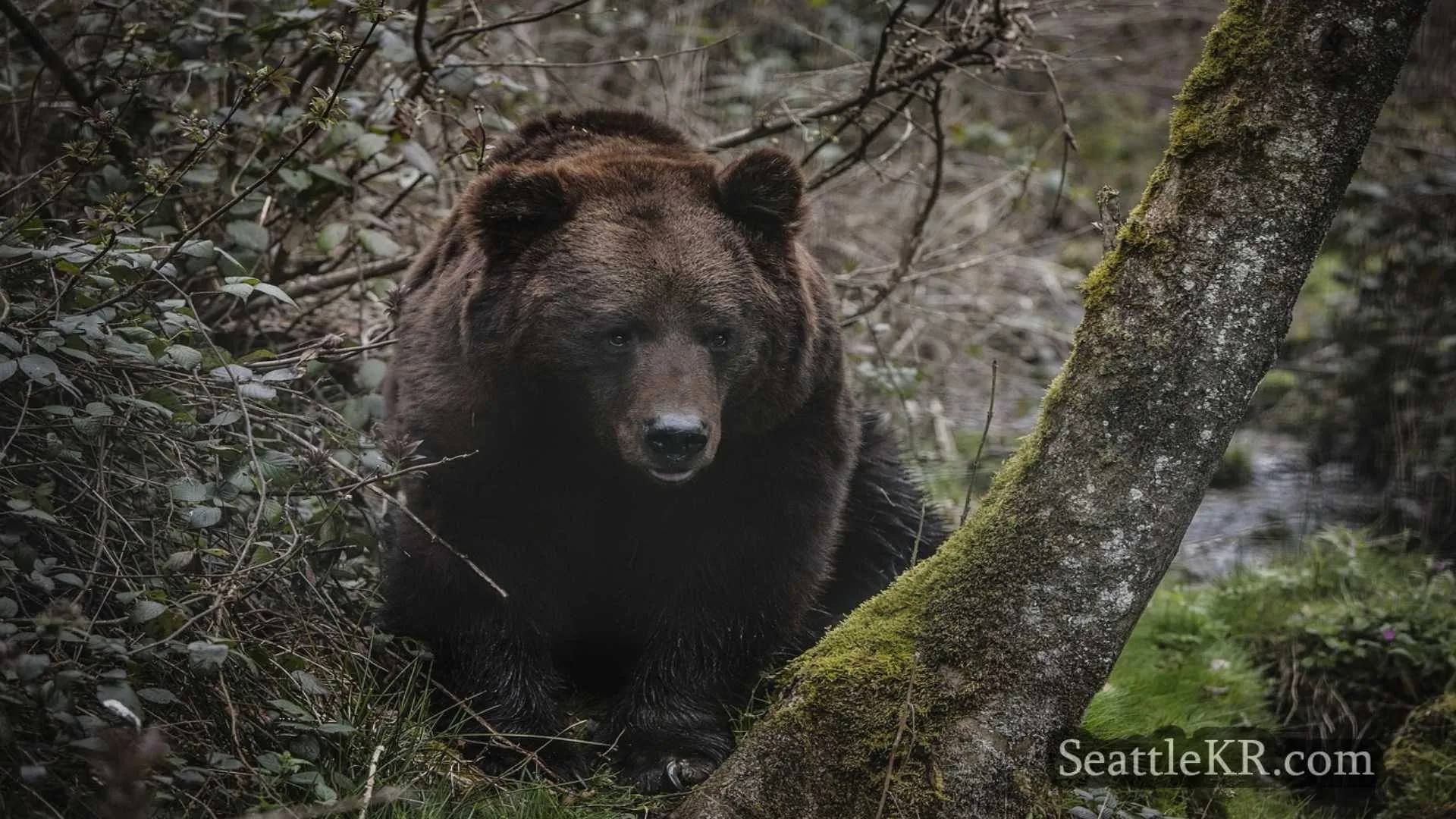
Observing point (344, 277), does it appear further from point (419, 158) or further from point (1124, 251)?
point (1124, 251)

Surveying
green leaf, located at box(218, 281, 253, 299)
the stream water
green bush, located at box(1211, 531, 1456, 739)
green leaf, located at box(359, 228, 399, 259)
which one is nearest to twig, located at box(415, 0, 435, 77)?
green leaf, located at box(359, 228, 399, 259)

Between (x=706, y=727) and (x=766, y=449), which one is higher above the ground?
(x=766, y=449)

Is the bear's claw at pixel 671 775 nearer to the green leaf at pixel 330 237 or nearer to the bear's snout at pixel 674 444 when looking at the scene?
the bear's snout at pixel 674 444

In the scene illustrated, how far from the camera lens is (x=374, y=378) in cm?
506

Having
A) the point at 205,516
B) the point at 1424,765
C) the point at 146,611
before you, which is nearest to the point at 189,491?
the point at 205,516

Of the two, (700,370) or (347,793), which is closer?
(347,793)

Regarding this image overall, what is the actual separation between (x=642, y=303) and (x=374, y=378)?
1592mm

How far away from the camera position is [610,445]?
4078 mm

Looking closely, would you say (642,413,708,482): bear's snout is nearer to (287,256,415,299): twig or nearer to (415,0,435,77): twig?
(415,0,435,77): twig

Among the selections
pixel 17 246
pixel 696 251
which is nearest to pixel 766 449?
pixel 696 251

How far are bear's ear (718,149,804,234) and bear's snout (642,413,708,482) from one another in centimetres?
87

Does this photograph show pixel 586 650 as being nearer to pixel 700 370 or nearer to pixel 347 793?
pixel 700 370

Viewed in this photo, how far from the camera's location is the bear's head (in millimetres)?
3971

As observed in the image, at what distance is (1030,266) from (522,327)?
6.95 metres
